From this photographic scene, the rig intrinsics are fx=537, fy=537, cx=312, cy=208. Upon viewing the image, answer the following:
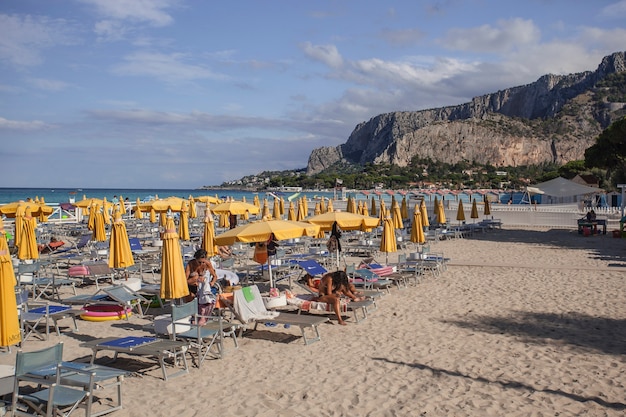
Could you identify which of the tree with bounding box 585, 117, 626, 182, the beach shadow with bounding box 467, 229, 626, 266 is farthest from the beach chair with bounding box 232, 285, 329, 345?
the tree with bounding box 585, 117, 626, 182

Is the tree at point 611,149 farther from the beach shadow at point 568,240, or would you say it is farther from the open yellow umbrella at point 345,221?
the open yellow umbrella at point 345,221

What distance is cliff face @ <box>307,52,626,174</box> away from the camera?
355 feet

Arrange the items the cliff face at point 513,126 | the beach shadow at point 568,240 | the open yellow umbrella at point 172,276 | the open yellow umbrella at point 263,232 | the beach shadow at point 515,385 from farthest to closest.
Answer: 1. the cliff face at point 513,126
2. the beach shadow at point 568,240
3. the open yellow umbrella at point 263,232
4. the open yellow umbrella at point 172,276
5. the beach shadow at point 515,385

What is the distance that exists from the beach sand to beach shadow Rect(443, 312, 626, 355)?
0.05ft

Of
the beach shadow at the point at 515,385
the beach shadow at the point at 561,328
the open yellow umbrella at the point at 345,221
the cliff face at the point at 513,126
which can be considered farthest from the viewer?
the cliff face at the point at 513,126

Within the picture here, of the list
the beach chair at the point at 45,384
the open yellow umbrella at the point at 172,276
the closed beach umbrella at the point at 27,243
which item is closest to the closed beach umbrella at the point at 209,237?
the closed beach umbrella at the point at 27,243

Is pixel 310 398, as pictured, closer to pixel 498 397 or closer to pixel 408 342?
pixel 498 397

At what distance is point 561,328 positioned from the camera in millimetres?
7898

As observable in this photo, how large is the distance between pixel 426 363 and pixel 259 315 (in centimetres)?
261

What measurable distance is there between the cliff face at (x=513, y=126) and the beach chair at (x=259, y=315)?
105408 millimetres

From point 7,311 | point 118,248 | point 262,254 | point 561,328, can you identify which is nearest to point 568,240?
point 561,328

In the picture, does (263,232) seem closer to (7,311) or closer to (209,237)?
(209,237)

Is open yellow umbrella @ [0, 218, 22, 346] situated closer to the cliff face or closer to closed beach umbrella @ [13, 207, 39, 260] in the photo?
closed beach umbrella @ [13, 207, 39, 260]

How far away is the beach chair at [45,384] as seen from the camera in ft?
14.5
